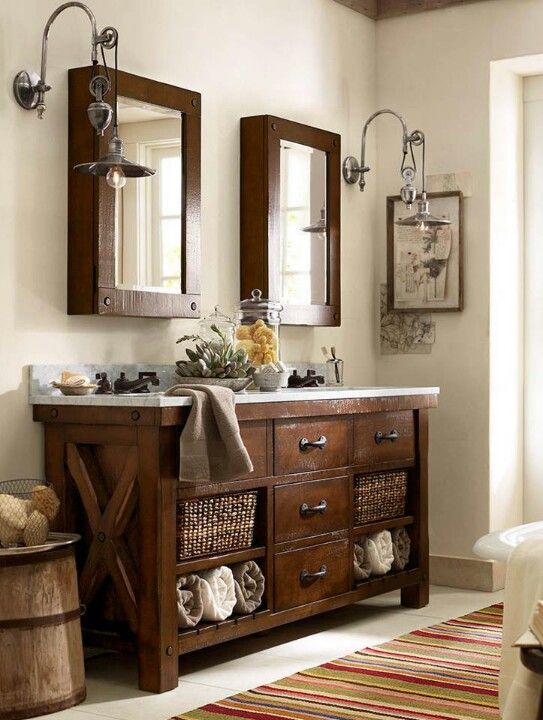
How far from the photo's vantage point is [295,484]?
3.98 meters

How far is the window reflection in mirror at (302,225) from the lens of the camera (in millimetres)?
4699

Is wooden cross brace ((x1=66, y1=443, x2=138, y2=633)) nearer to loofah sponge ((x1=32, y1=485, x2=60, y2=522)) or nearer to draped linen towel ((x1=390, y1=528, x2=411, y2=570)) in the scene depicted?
loofah sponge ((x1=32, y1=485, x2=60, y2=522))

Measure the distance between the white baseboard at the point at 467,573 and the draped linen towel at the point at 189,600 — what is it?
1.87 metres

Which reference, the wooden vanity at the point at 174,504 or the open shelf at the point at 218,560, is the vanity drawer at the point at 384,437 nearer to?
the wooden vanity at the point at 174,504

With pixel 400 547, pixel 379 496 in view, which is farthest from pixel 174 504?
pixel 400 547

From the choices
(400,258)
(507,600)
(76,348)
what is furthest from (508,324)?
(507,600)

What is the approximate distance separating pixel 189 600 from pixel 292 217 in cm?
179

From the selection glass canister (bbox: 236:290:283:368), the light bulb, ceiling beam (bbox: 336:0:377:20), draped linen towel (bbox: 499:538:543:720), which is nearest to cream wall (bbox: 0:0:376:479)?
ceiling beam (bbox: 336:0:377:20)

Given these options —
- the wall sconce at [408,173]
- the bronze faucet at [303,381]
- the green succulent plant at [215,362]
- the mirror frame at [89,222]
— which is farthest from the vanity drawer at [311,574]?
the wall sconce at [408,173]

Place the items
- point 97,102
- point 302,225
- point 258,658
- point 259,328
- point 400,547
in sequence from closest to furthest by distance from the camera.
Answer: point 97,102
point 258,658
point 259,328
point 400,547
point 302,225

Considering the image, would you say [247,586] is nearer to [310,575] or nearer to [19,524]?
[310,575]

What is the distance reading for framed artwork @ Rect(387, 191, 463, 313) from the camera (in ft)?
17.0

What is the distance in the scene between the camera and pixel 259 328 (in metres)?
4.27

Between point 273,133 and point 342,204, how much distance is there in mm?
729
